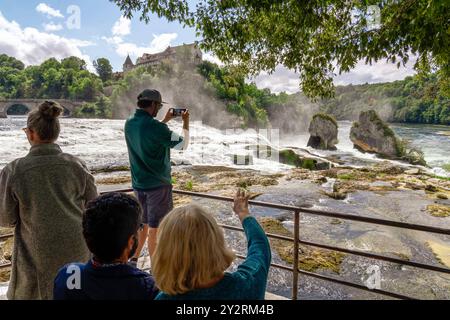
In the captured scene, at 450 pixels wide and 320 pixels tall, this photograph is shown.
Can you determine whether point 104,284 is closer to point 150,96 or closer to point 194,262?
point 194,262

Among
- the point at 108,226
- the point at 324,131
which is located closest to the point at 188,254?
the point at 108,226

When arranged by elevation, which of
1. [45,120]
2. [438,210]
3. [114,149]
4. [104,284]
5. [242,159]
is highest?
[45,120]

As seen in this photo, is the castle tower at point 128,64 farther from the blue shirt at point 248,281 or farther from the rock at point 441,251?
the blue shirt at point 248,281

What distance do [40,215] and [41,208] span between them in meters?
0.05

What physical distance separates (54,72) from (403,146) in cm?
9670

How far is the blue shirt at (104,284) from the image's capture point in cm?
145

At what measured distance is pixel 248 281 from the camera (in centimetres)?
139

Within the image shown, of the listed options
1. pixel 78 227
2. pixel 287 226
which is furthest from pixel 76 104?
pixel 78 227

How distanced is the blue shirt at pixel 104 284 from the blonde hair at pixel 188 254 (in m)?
0.23

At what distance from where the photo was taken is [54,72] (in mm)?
94875

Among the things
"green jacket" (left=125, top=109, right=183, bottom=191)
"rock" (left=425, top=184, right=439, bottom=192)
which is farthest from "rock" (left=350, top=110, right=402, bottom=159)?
"green jacket" (left=125, top=109, right=183, bottom=191)

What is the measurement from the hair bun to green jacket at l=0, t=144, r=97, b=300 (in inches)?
8.1

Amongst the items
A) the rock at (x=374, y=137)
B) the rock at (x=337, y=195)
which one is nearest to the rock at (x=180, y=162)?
the rock at (x=337, y=195)

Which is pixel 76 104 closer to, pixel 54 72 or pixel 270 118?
pixel 54 72
